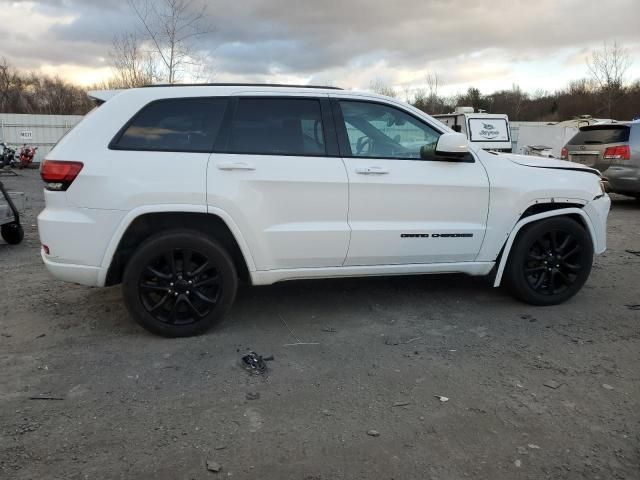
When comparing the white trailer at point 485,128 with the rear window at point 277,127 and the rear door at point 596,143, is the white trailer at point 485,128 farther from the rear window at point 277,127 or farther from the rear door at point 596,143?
the rear window at point 277,127

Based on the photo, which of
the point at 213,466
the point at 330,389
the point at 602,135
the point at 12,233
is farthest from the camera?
the point at 602,135

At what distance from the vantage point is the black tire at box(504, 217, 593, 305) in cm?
469

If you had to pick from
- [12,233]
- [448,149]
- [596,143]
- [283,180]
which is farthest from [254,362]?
[596,143]

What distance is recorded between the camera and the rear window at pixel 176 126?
3.86m

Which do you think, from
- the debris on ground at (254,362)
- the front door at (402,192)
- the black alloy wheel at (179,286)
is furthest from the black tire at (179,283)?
the front door at (402,192)

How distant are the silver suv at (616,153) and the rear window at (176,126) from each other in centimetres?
949

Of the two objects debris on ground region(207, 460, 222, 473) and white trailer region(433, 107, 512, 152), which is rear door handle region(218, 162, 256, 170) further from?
white trailer region(433, 107, 512, 152)

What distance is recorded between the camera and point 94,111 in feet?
12.9

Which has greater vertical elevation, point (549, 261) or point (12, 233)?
point (12, 233)

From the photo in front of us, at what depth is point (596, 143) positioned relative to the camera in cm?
1123

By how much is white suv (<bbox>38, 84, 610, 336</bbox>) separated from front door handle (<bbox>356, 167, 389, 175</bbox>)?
0.06ft

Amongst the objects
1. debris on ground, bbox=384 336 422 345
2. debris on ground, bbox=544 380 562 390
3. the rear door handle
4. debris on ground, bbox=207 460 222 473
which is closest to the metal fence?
the rear door handle

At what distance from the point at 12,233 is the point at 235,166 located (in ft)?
16.0

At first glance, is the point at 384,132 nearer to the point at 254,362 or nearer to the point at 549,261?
the point at 549,261
